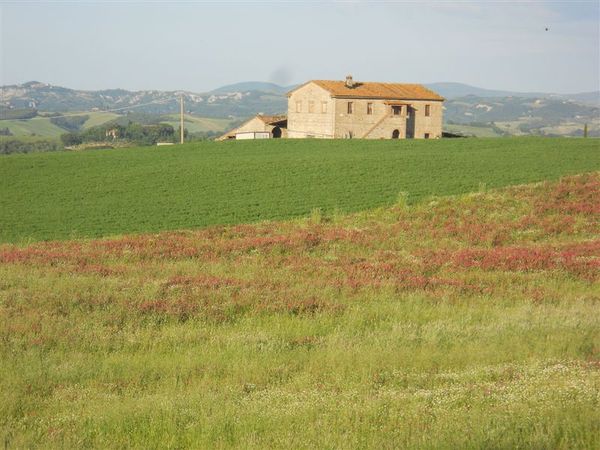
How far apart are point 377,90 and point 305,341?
239 feet

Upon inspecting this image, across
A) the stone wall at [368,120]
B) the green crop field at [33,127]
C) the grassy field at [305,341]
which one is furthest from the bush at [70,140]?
the grassy field at [305,341]

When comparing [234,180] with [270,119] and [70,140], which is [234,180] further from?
[70,140]

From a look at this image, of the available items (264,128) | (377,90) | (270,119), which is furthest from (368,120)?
(264,128)

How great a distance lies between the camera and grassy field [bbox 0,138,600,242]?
109ft

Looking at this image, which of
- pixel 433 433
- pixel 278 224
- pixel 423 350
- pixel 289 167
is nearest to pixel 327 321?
pixel 423 350

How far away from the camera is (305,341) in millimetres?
11914

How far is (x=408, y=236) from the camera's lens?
27891 millimetres

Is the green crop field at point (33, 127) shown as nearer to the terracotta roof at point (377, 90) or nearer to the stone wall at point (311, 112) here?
the stone wall at point (311, 112)

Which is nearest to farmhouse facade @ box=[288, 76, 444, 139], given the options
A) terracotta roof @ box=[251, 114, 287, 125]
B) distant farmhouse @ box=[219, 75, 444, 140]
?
distant farmhouse @ box=[219, 75, 444, 140]

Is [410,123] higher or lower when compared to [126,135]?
higher

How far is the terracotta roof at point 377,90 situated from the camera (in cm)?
7962

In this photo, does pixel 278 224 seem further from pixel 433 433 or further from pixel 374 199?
pixel 433 433

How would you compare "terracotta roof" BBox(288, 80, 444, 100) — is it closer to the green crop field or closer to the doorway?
the doorway

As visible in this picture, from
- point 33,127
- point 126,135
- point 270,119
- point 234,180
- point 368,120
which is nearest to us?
point 234,180
